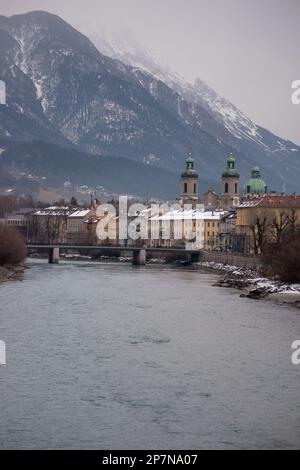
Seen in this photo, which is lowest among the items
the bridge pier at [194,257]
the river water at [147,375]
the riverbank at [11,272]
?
the river water at [147,375]

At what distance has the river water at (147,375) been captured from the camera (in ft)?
101

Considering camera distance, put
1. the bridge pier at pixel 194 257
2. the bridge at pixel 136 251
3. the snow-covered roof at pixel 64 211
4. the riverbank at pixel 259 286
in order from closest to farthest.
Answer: the riverbank at pixel 259 286
the bridge at pixel 136 251
the bridge pier at pixel 194 257
the snow-covered roof at pixel 64 211

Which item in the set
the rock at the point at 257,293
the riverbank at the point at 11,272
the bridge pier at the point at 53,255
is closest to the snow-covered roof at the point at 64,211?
the bridge pier at the point at 53,255

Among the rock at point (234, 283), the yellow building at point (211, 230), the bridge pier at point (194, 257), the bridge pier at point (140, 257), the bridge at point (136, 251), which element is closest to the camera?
the rock at point (234, 283)

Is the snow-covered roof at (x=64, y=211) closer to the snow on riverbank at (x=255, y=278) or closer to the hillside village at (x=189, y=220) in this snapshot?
the hillside village at (x=189, y=220)

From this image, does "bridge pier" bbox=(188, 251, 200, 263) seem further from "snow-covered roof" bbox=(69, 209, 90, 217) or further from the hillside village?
"snow-covered roof" bbox=(69, 209, 90, 217)

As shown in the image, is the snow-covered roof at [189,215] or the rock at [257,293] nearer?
the rock at [257,293]

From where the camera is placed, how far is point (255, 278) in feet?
267

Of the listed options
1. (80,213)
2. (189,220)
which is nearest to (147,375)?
(189,220)

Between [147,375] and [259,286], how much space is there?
3678 centimetres

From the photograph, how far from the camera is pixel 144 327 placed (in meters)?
50.6

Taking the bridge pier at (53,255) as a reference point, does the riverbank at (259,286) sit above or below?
below

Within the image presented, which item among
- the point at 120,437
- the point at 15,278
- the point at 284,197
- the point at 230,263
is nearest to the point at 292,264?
the point at 15,278
